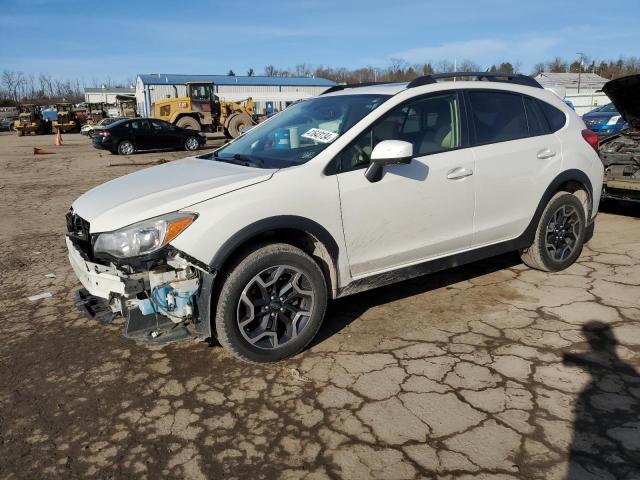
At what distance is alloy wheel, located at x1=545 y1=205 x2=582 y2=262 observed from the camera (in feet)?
15.7

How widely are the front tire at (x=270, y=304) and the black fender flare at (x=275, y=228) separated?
13 cm

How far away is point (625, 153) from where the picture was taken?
677cm

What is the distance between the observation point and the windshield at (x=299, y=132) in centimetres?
365

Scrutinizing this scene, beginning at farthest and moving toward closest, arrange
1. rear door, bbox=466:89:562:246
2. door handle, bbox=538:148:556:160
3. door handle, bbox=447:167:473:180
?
door handle, bbox=538:148:556:160 → rear door, bbox=466:89:562:246 → door handle, bbox=447:167:473:180

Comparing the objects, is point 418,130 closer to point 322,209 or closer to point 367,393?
point 322,209

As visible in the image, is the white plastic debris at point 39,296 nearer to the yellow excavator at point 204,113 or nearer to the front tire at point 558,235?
the front tire at point 558,235

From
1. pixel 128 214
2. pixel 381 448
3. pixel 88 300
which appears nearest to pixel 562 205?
pixel 381 448

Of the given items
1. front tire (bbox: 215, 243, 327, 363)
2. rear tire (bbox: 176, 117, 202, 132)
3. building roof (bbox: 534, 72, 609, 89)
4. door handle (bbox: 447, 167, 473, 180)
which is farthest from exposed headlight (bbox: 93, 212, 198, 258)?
building roof (bbox: 534, 72, 609, 89)

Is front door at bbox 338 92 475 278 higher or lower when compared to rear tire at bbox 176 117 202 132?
lower

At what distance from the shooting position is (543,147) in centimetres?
451

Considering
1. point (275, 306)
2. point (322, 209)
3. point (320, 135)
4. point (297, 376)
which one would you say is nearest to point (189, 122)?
point (320, 135)

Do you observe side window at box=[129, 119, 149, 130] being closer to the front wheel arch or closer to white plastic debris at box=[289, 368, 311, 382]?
the front wheel arch

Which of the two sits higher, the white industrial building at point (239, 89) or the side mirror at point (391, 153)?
the white industrial building at point (239, 89)

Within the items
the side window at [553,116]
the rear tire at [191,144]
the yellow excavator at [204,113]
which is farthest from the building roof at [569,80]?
the side window at [553,116]
